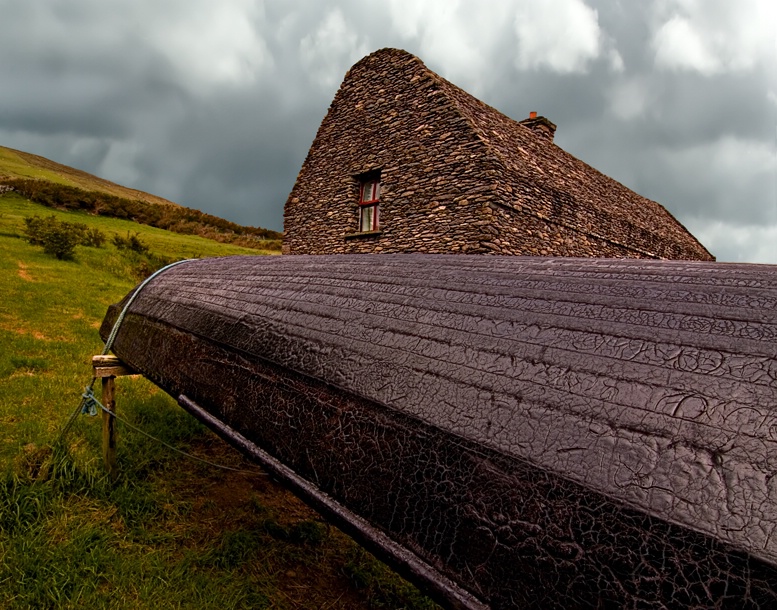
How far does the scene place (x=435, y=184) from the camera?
11773 millimetres

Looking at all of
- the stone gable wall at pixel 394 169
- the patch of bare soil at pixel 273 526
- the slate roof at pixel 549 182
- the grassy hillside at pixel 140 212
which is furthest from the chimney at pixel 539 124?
the grassy hillside at pixel 140 212

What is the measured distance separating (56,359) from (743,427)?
8666 millimetres

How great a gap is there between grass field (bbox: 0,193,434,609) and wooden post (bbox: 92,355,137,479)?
0.53 feet

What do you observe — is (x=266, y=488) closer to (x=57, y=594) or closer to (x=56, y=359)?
(x=57, y=594)

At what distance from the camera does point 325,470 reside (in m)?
1.33

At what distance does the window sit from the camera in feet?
45.7

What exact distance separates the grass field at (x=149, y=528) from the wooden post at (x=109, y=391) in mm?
162

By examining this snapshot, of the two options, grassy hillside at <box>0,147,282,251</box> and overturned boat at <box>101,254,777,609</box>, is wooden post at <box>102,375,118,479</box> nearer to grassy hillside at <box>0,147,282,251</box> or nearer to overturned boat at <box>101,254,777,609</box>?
overturned boat at <box>101,254,777,609</box>

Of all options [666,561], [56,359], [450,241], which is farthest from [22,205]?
[666,561]

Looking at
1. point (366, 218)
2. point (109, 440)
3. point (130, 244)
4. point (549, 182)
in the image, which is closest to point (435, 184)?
point (366, 218)

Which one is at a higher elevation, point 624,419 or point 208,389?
point 624,419

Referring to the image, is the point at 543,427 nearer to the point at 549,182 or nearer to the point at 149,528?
the point at 149,528

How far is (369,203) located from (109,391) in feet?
36.8

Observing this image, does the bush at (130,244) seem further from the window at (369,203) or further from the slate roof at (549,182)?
the slate roof at (549,182)
